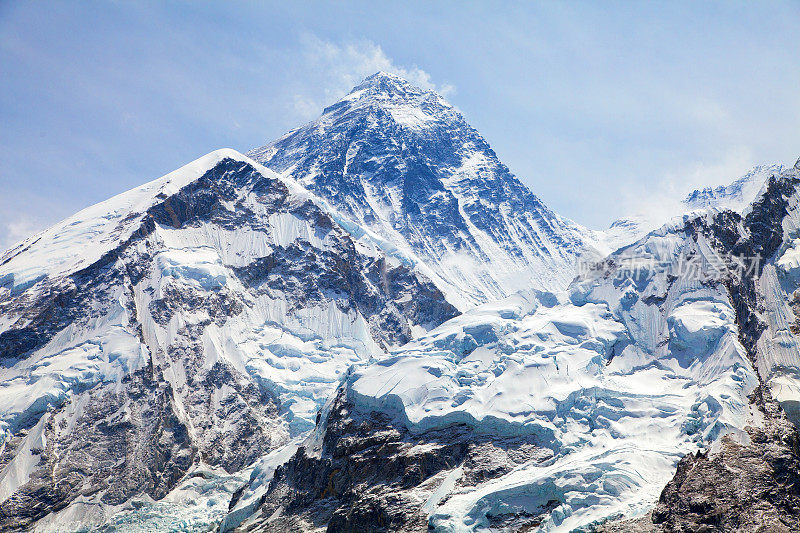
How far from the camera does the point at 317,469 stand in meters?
148

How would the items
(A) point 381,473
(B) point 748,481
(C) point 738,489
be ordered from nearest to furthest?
(C) point 738,489 < (B) point 748,481 < (A) point 381,473

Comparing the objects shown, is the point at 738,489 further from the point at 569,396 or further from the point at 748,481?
the point at 569,396

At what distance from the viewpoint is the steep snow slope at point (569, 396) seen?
119875mm

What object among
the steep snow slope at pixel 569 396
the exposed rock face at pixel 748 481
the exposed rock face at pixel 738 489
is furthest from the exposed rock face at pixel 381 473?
the exposed rock face at pixel 738 489

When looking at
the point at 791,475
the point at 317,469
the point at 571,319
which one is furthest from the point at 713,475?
the point at 317,469

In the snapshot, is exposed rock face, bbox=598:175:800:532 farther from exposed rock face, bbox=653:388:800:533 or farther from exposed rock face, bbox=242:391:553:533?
exposed rock face, bbox=242:391:553:533

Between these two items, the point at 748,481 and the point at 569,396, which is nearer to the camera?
the point at 748,481

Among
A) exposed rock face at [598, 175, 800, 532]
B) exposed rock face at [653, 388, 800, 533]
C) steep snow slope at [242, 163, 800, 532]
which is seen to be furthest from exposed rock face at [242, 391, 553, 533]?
exposed rock face at [653, 388, 800, 533]

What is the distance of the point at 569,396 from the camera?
13912cm

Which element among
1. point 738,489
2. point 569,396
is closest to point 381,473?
point 569,396

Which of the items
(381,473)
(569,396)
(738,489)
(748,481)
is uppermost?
(569,396)

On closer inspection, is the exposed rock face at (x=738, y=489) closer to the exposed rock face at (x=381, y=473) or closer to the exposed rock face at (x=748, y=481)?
the exposed rock face at (x=748, y=481)

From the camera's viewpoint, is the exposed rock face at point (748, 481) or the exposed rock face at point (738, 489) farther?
the exposed rock face at point (748, 481)

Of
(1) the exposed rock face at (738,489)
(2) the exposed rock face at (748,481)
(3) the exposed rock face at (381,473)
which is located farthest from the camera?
(3) the exposed rock face at (381,473)
